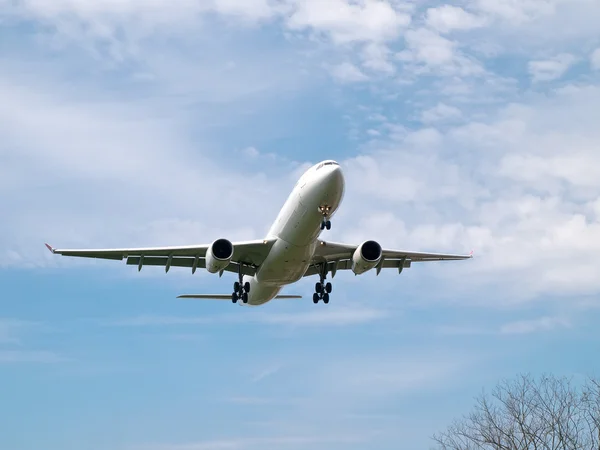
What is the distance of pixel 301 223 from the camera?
31125mm

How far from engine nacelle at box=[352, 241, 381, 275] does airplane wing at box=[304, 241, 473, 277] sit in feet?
5.13

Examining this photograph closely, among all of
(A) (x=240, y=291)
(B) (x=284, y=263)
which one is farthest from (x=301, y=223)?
(A) (x=240, y=291)

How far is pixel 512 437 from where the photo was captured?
2942 centimetres

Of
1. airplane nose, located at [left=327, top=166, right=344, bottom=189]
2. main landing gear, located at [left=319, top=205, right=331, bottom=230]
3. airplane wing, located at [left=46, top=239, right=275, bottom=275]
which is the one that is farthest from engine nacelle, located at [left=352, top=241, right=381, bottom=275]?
airplane nose, located at [left=327, top=166, right=344, bottom=189]

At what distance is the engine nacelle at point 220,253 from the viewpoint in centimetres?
3353

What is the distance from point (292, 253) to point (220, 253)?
3.05m

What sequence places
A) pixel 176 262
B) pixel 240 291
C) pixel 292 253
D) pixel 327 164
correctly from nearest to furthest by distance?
pixel 327 164 < pixel 292 253 < pixel 240 291 < pixel 176 262

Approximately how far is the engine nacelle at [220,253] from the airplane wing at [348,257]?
4.35 meters

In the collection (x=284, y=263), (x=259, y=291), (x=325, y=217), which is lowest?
(x=284, y=263)

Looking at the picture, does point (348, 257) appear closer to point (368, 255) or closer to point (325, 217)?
point (368, 255)

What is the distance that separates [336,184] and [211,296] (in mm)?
16046

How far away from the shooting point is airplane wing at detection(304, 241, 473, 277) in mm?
36281

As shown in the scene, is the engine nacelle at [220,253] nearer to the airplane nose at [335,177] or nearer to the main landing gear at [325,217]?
the main landing gear at [325,217]

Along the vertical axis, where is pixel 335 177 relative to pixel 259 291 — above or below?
above
